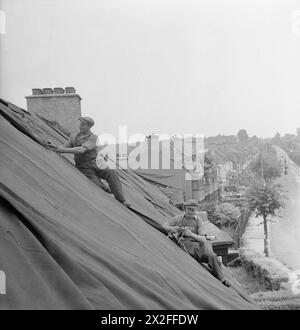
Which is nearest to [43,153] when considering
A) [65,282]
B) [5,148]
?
[5,148]

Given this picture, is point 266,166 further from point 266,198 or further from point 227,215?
point 227,215

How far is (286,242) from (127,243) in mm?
15128

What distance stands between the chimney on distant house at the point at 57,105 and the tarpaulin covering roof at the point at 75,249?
3.14 metres

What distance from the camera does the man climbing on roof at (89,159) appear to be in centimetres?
315

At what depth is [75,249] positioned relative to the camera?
1908 millimetres

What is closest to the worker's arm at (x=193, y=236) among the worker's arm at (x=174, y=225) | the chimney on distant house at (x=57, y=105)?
the worker's arm at (x=174, y=225)

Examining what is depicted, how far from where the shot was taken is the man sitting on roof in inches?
116

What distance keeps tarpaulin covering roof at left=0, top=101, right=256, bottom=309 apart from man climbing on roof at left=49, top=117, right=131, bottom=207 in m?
0.09

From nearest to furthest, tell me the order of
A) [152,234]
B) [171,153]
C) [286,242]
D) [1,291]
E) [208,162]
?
[1,291] < [152,234] < [171,153] < [208,162] < [286,242]

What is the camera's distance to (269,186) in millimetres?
14344

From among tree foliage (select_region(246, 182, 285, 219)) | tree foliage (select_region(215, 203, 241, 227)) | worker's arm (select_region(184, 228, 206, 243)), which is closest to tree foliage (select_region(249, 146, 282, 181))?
tree foliage (select_region(246, 182, 285, 219))

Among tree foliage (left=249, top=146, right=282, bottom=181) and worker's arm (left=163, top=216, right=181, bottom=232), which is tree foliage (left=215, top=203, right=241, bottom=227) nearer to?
tree foliage (left=249, top=146, right=282, bottom=181)

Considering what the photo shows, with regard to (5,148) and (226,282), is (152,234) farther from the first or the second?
(5,148)

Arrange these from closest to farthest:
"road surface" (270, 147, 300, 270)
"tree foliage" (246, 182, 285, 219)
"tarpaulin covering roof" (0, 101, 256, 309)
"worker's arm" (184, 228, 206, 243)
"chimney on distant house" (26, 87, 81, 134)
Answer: "tarpaulin covering roof" (0, 101, 256, 309), "worker's arm" (184, 228, 206, 243), "chimney on distant house" (26, 87, 81, 134), "road surface" (270, 147, 300, 270), "tree foliage" (246, 182, 285, 219)
